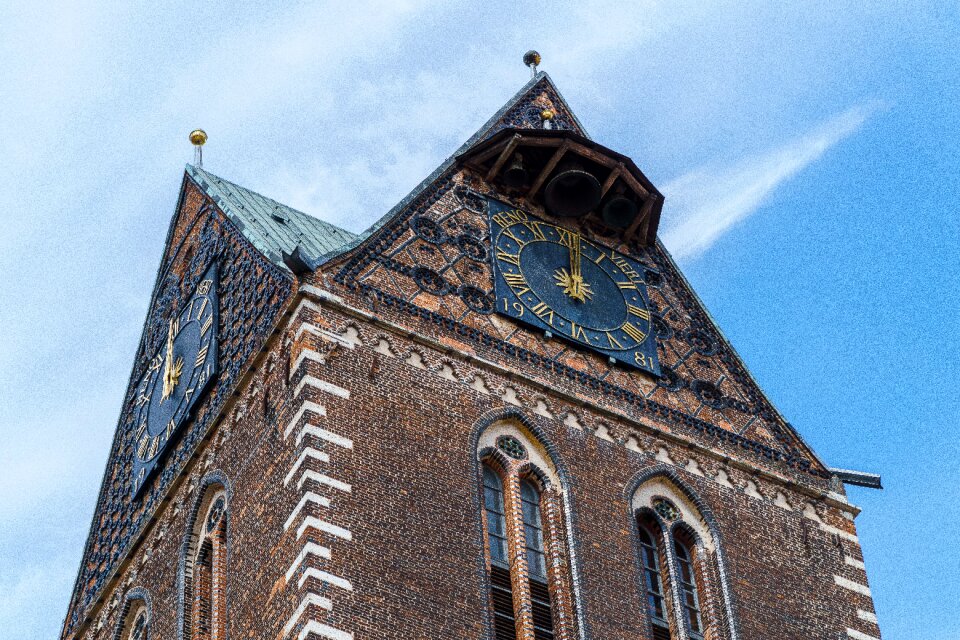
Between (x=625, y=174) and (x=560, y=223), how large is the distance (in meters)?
1.30

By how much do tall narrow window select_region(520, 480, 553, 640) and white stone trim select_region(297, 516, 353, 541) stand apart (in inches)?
104

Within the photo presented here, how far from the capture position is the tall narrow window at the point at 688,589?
1215 inches

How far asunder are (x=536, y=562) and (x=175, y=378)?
23.9 ft

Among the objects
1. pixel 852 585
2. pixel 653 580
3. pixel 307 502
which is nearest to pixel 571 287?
pixel 653 580

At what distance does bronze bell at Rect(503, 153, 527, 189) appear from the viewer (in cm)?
3538

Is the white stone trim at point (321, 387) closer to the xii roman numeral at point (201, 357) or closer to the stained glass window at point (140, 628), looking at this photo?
the xii roman numeral at point (201, 357)

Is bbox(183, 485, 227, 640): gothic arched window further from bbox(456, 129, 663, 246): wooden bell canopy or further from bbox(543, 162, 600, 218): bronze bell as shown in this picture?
bbox(543, 162, 600, 218): bronze bell

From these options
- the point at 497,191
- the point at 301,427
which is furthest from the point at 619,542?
the point at 497,191

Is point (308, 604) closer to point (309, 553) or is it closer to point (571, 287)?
point (309, 553)

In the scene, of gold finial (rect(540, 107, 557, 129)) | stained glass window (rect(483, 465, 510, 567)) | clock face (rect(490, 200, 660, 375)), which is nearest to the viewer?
stained glass window (rect(483, 465, 510, 567))

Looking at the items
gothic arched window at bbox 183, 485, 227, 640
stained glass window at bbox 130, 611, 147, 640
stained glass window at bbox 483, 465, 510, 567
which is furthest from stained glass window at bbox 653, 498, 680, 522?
stained glass window at bbox 130, 611, 147, 640

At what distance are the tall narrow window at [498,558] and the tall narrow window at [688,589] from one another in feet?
8.34

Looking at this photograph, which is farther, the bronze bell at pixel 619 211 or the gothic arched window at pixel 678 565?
the bronze bell at pixel 619 211

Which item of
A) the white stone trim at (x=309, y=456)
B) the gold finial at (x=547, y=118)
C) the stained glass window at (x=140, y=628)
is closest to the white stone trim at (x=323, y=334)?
the white stone trim at (x=309, y=456)
